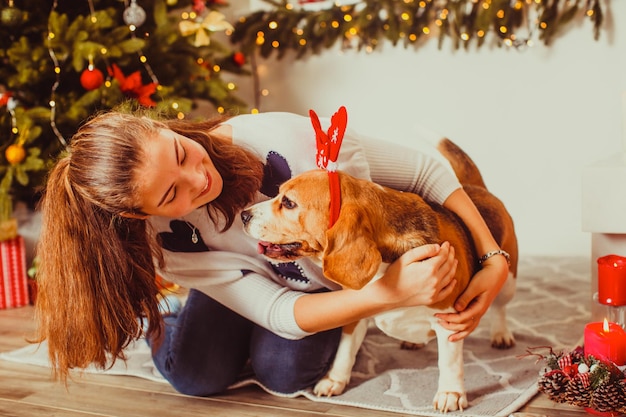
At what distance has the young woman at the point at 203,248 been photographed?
1570mm

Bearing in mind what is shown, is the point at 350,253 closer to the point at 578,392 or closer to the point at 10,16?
the point at 578,392

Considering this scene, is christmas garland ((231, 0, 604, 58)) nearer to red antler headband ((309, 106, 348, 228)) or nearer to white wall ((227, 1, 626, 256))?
white wall ((227, 1, 626, 256))

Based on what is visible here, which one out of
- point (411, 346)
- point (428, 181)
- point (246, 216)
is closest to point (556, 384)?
point (428, 181)

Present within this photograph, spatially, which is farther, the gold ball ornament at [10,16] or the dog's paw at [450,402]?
the gold ball ornament at [10,16]

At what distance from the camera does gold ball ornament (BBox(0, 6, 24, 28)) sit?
9.21ft

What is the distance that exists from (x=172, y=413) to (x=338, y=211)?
74cm

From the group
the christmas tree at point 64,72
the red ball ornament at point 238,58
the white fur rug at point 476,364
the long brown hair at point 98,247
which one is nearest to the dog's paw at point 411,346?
the white fur rug at point 476,364

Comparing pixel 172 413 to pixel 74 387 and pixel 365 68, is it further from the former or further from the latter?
pixel 365 68

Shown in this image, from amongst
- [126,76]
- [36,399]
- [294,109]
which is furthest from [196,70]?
[36,399]

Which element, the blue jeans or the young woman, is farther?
the blue jeans

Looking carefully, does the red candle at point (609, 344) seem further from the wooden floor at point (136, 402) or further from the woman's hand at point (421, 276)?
the woman's hand at point (421, 276)

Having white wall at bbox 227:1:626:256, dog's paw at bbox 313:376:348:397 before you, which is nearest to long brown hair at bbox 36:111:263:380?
dog's paw at bbox 313:376:348:397

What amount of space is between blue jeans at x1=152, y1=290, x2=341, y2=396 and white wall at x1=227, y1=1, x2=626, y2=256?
2107 mm

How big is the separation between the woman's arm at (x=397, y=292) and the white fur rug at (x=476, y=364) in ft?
0.94
